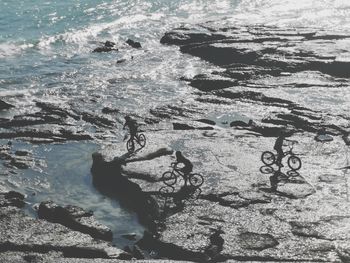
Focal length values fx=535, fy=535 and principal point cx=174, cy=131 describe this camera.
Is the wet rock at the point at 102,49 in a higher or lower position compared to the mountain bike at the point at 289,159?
higher

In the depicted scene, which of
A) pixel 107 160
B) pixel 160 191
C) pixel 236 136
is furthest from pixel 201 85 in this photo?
pixel 160 191

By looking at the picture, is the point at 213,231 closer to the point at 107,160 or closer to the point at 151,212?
the point at 151,212

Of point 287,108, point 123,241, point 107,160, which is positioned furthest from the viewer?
point 287,108

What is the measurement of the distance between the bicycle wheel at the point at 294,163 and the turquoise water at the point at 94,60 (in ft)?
26.1

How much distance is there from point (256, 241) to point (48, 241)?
7337 mm

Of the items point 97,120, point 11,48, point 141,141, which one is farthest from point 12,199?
point 11,48

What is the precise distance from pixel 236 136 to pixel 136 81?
18.5m

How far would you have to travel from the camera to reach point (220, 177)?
2467cm

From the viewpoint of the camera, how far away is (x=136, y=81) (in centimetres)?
4747

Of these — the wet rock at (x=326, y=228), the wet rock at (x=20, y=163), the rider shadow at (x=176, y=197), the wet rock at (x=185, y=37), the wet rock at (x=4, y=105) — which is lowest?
the wet rock at (x=20, y=163)

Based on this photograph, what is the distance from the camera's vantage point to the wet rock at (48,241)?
60.3 ft

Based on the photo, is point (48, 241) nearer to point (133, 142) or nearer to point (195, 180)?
point (195, 180)

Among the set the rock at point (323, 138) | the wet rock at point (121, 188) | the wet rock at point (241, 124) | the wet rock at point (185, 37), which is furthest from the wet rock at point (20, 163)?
the wet rock at point (185, 37)

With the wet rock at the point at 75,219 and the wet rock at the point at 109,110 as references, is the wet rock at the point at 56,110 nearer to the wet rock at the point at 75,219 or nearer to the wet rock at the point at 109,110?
the wet rock at the point at 109,110
